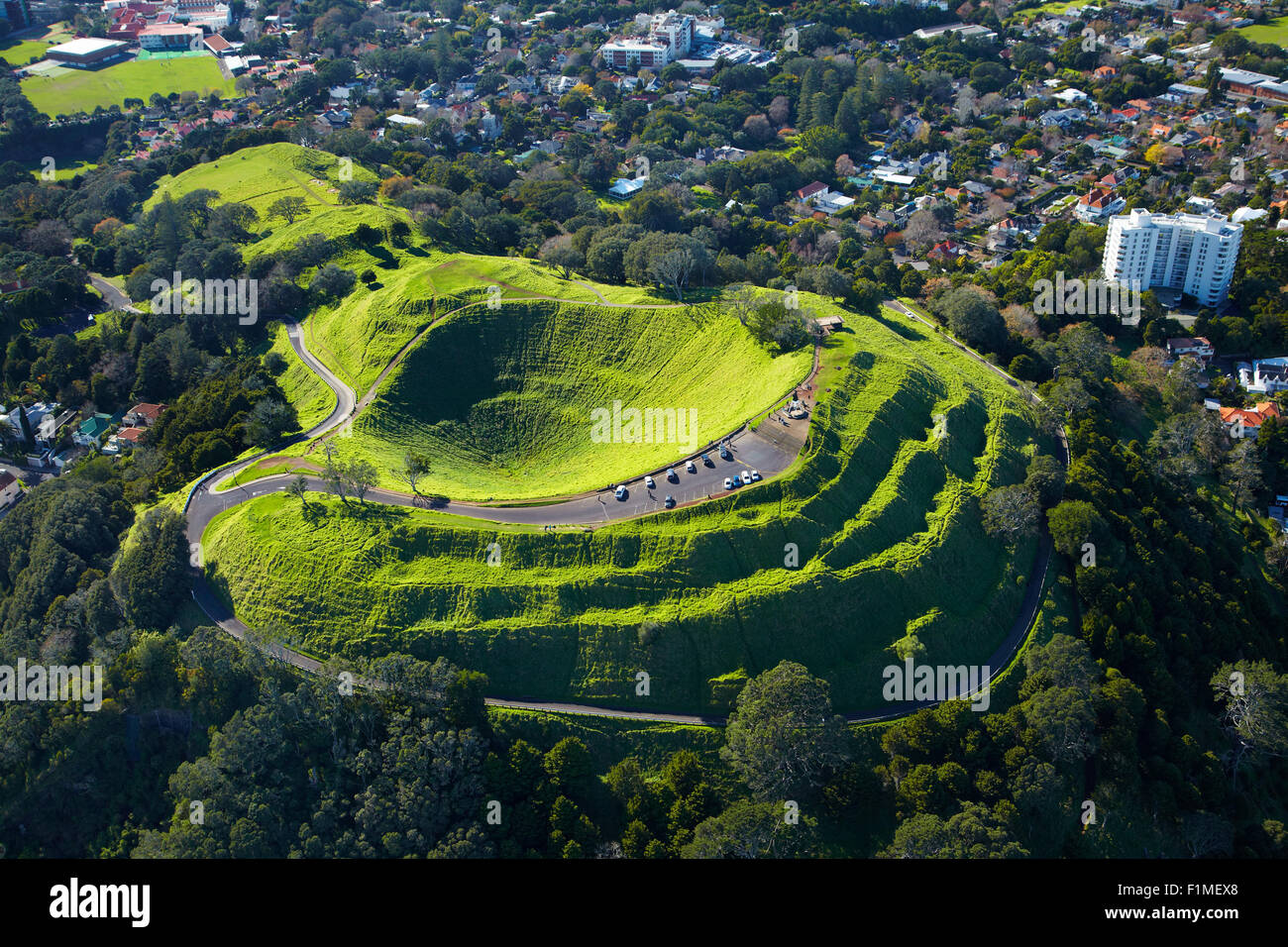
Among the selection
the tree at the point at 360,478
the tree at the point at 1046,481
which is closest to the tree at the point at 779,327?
the tree at the point at 1046,481

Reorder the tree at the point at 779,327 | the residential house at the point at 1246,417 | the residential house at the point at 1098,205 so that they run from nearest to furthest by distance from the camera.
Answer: the tree at the point at 779,327, the residential house at the point at 1246,417, the residential house at the point at 1098,205

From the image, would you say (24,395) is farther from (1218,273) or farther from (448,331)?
(1218,273)

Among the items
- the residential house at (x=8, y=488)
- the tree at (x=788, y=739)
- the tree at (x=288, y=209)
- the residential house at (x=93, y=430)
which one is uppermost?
the tree at (x=288, y=209)

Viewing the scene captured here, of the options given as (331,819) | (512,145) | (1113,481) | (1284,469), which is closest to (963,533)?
(1113,481)

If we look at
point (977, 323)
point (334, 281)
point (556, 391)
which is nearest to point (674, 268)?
point (556, 391)

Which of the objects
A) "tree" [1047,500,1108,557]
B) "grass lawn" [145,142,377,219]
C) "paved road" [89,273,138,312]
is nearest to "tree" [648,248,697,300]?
"tree" [1047,500,1108,557]

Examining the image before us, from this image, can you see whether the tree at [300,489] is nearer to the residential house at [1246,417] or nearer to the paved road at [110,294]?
the paved road at [110,294]
